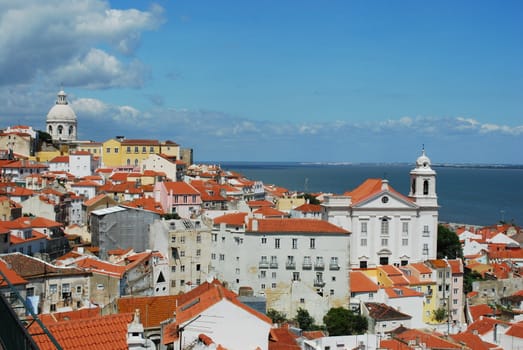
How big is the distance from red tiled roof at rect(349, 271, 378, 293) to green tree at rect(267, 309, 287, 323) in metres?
4.16

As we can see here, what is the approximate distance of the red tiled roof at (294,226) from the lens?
30.8 meters

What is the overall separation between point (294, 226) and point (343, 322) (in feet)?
17.3

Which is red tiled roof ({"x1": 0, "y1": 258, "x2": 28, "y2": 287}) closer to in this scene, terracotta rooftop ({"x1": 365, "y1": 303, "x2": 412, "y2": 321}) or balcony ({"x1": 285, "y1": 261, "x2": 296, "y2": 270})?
balcony ({"x1": 285, "y1": 261, "x2": 296, "y2": 270})

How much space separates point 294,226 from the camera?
31.0 m

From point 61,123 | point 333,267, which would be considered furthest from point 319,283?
point 61,123

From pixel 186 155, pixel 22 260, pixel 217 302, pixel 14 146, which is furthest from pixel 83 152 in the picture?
pixel 217 302

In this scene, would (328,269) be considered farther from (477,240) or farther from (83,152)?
(83,152)

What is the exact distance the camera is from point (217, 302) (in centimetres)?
1441

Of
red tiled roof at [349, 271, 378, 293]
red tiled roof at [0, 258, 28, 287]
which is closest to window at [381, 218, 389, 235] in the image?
red tiled roof at [349, 271, 378, 293]

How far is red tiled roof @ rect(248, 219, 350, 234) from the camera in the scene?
101ft

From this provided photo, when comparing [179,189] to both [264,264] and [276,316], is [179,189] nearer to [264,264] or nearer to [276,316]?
[264,264]

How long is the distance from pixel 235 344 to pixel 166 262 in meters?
16.9

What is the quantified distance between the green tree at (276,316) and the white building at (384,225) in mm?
11329

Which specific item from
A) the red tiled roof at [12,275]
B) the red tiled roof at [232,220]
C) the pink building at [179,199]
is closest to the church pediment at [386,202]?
the red tiled roof at [232,220]
